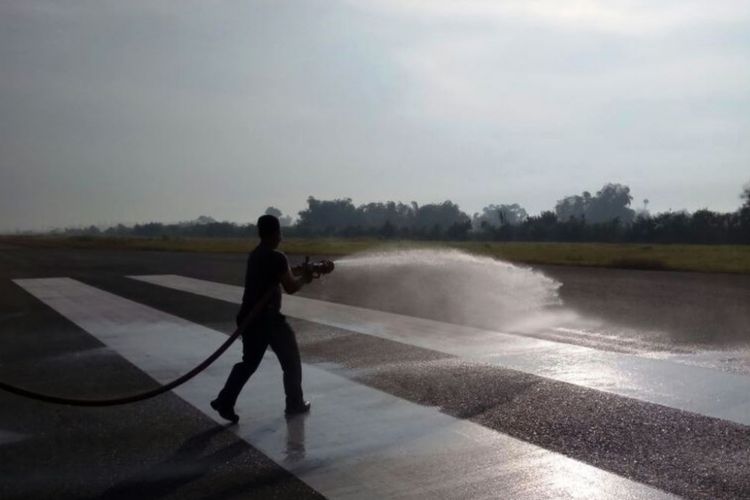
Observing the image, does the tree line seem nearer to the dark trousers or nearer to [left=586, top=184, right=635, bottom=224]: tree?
[left=586, top=184, right=635, bottom=224]: tree

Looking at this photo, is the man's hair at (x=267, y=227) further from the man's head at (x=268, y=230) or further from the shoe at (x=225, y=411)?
the shoe at (x=225, y=411)

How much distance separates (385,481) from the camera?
489 centimetres

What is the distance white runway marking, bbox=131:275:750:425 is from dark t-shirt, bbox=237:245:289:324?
11.1 feet

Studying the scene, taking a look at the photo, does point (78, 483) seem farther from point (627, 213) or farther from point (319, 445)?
point (627, 213)

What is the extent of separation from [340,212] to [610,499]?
118 metres

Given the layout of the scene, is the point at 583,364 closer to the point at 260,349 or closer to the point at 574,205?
the point at 260,349

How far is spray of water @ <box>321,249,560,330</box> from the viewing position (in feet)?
46.3

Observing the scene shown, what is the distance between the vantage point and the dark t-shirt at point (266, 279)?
640cm

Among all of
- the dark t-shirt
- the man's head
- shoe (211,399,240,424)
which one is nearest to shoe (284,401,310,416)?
shoe (211,399,240,424)

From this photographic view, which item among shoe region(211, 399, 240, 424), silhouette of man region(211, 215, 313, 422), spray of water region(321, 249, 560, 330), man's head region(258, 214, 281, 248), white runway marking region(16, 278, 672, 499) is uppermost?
man's head region(258, 214, 281, 248)

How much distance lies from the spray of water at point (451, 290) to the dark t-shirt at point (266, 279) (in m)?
3.99

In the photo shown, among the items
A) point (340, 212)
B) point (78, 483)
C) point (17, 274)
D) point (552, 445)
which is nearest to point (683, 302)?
point (552, 445)

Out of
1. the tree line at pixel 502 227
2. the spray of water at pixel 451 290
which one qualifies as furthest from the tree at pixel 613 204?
the spray of water at pixel 451 290

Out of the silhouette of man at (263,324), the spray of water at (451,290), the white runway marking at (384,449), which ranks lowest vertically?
the white runway marking at (384,449)
